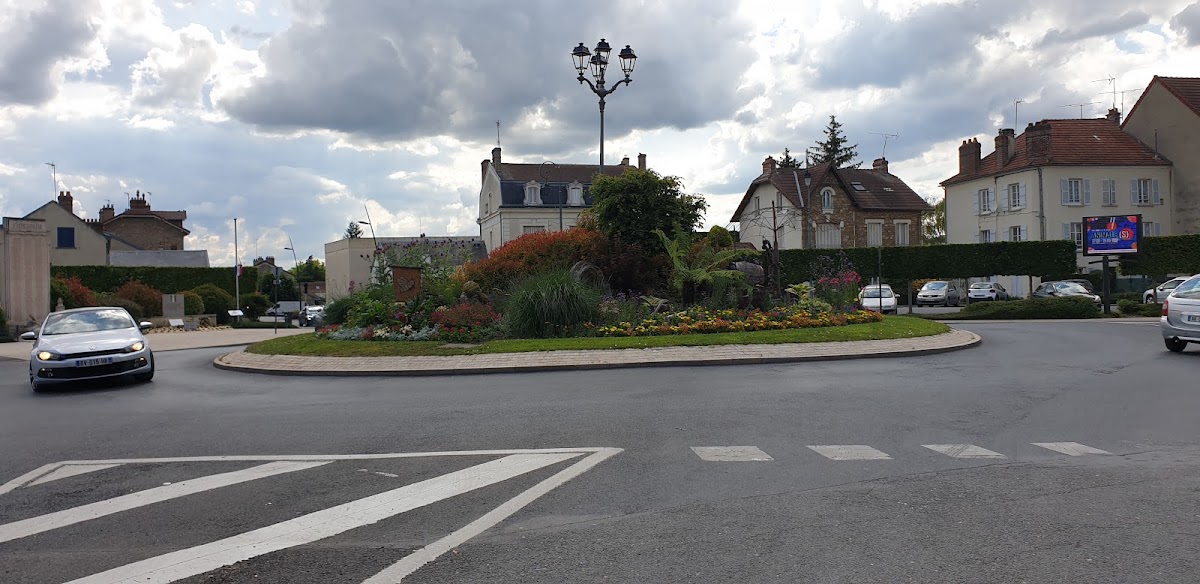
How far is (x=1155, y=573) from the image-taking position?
4.30 metres

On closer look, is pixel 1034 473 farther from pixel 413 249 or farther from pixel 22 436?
pixel 413 249

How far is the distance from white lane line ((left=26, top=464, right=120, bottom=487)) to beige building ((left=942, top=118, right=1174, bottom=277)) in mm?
49025

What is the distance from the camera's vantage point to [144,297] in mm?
42031

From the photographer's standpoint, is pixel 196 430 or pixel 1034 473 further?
pixel 196 430

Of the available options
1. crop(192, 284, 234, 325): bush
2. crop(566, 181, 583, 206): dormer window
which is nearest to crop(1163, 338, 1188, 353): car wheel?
crop(192, 284, 234, 325): bush

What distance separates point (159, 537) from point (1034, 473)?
241 inches

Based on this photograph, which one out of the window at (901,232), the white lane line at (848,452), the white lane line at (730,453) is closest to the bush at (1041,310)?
the white lane line at (848,452)

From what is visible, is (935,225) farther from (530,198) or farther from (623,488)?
(623,488)

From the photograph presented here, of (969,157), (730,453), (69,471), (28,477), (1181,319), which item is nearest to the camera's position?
(28,477)

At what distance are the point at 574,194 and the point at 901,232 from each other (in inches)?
1019

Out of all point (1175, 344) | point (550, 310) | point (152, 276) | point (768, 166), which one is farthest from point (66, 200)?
point (1175, 344)

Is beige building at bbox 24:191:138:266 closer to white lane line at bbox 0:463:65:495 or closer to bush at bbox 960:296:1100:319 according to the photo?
bush at bbox 960:296:1100:319

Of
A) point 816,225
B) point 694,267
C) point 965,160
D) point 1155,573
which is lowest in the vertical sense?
point 1155,573

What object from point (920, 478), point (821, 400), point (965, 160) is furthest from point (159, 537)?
point (965, 160)
